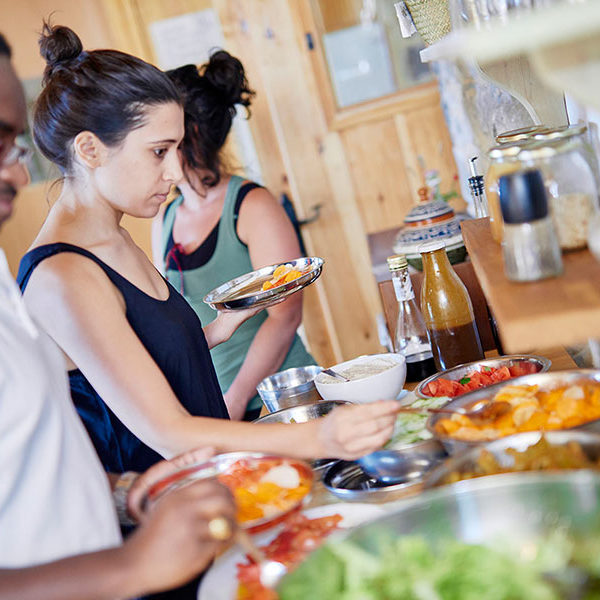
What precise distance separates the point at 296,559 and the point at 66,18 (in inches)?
152

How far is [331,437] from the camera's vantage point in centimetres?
124

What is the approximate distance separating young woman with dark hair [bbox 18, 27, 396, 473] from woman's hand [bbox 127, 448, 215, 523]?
0.28ft

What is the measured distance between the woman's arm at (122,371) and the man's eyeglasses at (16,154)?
1.18 feet

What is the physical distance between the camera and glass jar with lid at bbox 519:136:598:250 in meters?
1.10

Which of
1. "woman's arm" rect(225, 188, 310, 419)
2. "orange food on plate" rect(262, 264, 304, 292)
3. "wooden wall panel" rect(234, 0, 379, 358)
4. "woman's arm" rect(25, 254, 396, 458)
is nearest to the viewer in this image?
"woman's arm" rect(25, 254, 396, 458)

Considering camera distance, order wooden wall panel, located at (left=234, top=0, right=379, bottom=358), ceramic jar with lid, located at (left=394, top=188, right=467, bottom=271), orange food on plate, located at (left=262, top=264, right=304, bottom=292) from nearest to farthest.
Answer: orange food on plate, located at (left=262, top=264, right=304, bottom=292), ceramic jar with lid, located at (left=394, top=188, right=467, bottom=271), wooden wall panel, located at (left=234, top=0, right=379, bottom=358)

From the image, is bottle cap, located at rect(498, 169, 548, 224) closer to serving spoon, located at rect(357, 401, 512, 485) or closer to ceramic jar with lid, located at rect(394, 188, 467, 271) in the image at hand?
serving spoon, located at rect(357, 401, 512, 485)

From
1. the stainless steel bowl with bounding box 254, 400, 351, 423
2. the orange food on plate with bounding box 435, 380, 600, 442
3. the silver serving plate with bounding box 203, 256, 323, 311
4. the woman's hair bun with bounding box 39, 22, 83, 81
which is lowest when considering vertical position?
the stainless steel bowl with bounding box 254, 400, 351, 423

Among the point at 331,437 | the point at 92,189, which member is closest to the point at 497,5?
the point at 331,437

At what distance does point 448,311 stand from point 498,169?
1.96 feet

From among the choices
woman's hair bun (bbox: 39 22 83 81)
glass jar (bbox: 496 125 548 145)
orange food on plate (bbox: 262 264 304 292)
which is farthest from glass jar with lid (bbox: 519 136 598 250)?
woman's hair bun (bbox: 39 22 83 81)

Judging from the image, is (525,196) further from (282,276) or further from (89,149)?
(282,276)

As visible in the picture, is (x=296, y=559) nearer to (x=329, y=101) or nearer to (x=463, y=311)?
(x=463, y=311)

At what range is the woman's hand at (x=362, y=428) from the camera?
122 centimetres
